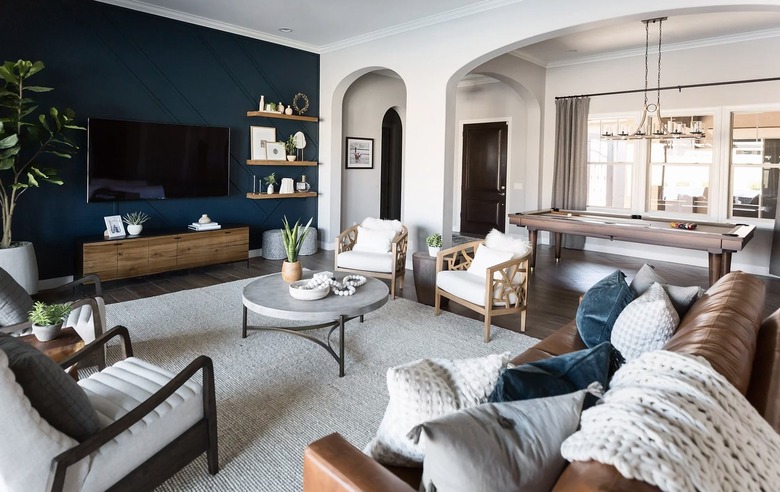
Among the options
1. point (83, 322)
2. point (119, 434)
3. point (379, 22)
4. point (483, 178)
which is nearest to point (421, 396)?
point (119, 434)

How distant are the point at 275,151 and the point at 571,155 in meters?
4.76

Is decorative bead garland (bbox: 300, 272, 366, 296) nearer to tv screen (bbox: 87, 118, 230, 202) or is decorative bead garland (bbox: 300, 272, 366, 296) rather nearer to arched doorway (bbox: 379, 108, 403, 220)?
tv screen (bbox: 87, 118, 230, 202)

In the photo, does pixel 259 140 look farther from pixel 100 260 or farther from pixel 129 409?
pixel 129 409

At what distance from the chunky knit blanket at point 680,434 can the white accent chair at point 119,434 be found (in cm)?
142

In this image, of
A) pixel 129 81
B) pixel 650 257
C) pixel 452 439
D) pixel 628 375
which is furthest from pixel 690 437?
pixel 650 257

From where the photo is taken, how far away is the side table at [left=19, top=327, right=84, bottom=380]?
2.47 meters

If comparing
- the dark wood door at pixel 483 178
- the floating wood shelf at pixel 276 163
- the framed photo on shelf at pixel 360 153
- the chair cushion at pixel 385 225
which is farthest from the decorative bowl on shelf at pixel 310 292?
the dark wood door at pixel 483 178

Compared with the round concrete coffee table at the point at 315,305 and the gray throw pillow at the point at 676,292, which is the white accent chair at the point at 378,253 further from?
the gray throw pillow at the point at 676,292

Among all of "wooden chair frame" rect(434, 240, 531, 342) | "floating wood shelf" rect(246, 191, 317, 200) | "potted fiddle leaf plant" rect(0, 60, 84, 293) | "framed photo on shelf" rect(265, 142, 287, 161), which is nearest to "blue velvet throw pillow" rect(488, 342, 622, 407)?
"wooden chair frame" rect(434, 240, 531, 342)

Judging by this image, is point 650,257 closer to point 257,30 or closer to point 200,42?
point 257,30

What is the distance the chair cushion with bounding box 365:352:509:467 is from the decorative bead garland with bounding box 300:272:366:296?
2052 millimetres

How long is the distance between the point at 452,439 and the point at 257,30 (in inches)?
266

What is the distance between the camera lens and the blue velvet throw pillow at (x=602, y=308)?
98.0 inches

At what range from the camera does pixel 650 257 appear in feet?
25.1
